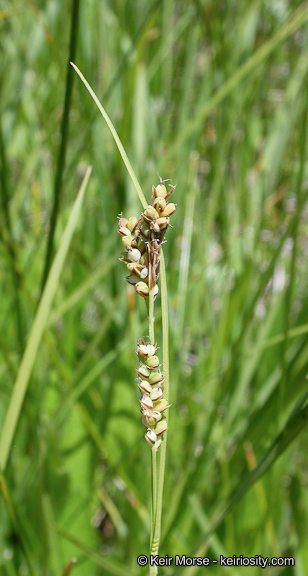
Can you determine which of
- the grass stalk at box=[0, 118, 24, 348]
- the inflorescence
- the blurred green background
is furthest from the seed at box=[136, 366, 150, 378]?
the grass stalk at box=[0, 118, 24, 348]

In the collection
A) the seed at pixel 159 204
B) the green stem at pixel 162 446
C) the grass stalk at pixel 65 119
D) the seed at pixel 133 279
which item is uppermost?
the grass stalk at pixel 65 119

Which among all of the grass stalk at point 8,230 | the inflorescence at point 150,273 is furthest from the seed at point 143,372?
the grass stalk at point 8,230

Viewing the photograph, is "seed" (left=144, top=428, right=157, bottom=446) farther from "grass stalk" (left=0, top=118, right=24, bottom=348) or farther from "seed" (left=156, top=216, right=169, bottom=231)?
"grass stalk" (left=0, top=118, right=24, bottom=348)

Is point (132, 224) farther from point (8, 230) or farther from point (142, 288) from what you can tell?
point (8, 230)

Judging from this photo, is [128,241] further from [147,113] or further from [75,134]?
[75,134]

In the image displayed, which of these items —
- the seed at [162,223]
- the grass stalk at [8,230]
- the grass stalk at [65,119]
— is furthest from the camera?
the grass stalk at [8,230]

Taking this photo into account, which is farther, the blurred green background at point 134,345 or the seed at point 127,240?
the blurred green background at point 134,345

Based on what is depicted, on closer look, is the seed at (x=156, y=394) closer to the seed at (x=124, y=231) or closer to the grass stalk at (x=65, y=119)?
the seed at (x=124, y=231)
